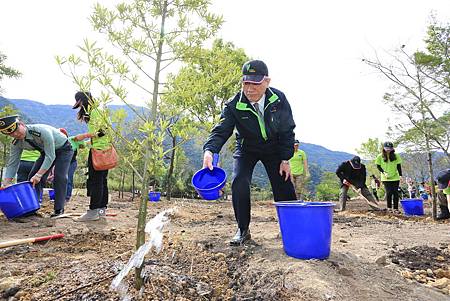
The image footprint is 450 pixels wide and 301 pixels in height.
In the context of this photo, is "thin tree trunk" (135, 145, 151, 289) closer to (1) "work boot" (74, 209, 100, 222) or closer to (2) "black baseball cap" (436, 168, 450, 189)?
(1) "work boot" (74, 209, 100, 222)

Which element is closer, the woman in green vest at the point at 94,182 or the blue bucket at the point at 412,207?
the woman in green vest at the point at 94,182

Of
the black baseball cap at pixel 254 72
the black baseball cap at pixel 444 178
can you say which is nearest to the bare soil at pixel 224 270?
the black baseball cap at pixel 254 72

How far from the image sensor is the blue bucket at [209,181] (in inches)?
108

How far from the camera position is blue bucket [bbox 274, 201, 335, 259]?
2.30 meters

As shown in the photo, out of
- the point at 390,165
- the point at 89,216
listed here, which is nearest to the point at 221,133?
the point at 89,216

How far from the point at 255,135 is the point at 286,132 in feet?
0.90

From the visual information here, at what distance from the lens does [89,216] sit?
175 inches

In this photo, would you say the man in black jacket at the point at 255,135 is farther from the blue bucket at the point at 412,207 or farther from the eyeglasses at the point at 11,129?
the blue bucket at the point at 412,207

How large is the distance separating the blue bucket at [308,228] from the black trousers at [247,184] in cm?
55

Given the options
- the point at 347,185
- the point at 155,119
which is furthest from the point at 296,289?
the point at 347,185

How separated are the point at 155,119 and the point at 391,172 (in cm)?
730

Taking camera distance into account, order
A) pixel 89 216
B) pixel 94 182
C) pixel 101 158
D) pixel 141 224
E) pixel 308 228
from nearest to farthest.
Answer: pixel 141 224
pixel 308 228
pixel 101 158
pixel 94 182
pixel 89 216

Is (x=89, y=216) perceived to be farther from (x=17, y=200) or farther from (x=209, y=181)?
(x=209, y=181)

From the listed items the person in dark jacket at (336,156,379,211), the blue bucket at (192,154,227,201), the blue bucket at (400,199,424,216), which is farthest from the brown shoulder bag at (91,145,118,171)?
the blue bucket at (400,199,424,216)
